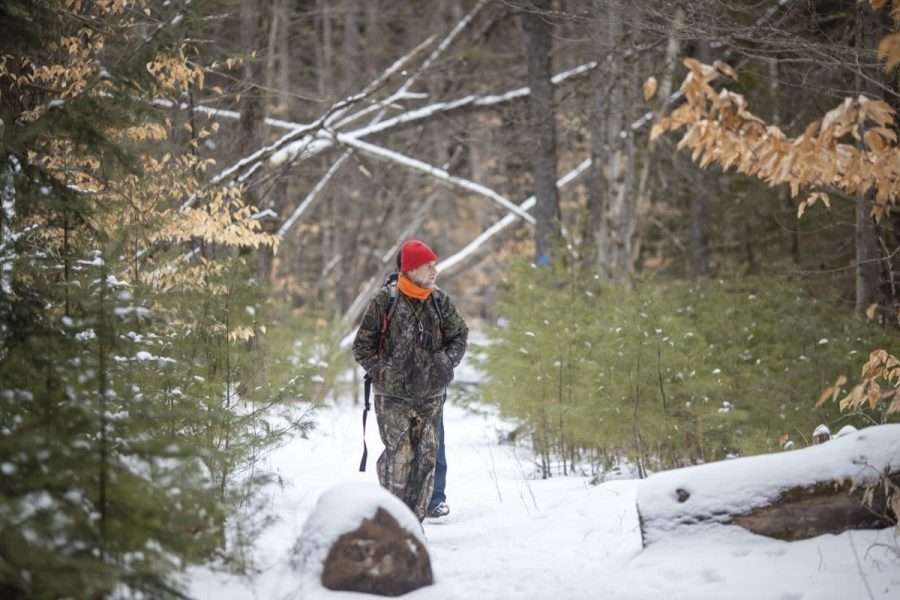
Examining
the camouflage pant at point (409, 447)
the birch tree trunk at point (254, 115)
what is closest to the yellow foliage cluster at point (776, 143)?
the camouflage pant at point (409, 447)

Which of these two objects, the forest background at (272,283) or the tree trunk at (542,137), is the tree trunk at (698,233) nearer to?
the forest background at (272,283)

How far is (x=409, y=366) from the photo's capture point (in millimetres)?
6703

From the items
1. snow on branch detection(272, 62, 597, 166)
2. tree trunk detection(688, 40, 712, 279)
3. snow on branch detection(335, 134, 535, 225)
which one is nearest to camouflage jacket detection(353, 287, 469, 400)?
snow on branch detection(272, 62, 597, 166)

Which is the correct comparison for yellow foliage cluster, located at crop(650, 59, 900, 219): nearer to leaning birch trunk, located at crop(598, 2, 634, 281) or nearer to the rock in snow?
the rock in snow

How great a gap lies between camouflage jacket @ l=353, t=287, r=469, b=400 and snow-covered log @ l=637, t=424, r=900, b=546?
2113mm

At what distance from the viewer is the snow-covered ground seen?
4879 millimetres

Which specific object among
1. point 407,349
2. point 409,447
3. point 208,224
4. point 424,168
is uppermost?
point 424,168

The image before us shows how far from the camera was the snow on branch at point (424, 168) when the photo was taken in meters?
14.1

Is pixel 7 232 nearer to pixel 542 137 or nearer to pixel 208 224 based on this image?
pixel 208 224

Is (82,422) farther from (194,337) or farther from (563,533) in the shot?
(563,533)

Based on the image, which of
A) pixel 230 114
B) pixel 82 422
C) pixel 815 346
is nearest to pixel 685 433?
pixel 815 346

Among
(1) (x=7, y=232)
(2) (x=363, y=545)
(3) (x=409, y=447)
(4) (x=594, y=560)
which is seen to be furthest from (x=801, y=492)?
(1) (x=7, y=232)

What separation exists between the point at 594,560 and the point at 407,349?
84.4 inches

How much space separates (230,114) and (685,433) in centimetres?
867
